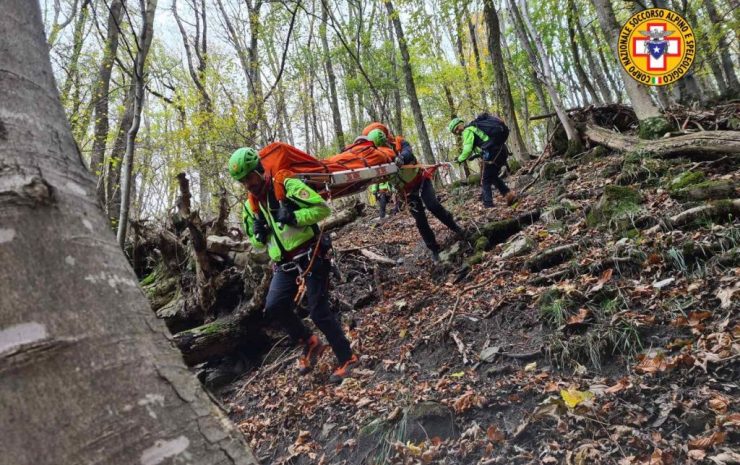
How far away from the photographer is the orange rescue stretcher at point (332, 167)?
4569 millimetres

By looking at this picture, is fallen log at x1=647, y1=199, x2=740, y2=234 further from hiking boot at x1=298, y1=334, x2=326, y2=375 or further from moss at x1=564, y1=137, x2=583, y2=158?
moss at x1=564, y1=137, x2=583, y2=158

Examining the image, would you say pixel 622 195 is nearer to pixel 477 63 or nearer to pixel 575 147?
pixel 575 147

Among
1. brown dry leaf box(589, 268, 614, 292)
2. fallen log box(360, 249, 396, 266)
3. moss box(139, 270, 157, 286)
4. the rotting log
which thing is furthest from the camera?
moss box(139, 270, 157, 286)

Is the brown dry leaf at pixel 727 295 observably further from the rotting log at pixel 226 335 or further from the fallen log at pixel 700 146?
the rotting log at pixel 226 335

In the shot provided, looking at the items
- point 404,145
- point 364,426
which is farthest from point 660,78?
point 364,426

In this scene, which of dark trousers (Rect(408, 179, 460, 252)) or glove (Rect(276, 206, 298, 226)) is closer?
glove (Rect(276, 206, 298, 226))

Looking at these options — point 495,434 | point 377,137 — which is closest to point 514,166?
point 377,137

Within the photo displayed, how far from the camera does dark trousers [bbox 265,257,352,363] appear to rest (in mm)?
4586

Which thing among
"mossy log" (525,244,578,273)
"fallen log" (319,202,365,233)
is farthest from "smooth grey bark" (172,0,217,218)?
"mossy log" (525,244,578,273)

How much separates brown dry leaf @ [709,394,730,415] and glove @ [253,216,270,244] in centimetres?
387

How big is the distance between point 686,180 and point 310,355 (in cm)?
493

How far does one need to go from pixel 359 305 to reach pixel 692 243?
3966mm

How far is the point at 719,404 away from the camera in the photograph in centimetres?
257

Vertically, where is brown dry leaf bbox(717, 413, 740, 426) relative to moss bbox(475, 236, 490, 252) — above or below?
below
